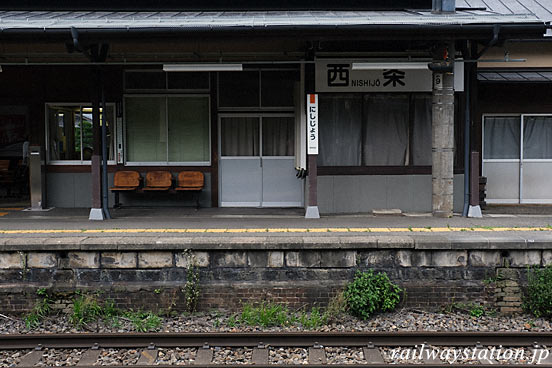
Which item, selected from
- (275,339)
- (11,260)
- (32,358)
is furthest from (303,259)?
(11,260)

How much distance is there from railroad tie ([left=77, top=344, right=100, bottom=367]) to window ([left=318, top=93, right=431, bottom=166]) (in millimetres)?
6453

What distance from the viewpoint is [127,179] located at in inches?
502

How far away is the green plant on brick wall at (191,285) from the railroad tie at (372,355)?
8.53 feet

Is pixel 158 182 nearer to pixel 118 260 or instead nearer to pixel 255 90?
pixel 255 90

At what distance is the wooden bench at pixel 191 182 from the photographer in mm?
12633

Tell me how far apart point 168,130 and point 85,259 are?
5739 millimetres

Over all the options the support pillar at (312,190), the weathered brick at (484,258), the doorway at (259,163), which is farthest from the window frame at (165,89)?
the weathered brick at (484,258)

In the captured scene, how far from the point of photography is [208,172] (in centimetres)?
1316

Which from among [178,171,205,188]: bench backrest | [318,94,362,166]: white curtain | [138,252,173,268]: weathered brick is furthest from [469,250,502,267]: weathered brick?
[178,171,205,188]: bench backrest

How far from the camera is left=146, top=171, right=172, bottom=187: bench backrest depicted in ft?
42.0

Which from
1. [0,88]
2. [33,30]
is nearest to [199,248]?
[33,30]

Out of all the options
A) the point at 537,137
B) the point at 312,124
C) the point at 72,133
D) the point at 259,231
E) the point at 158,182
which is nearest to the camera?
the point at 259,231

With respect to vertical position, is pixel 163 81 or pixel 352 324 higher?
pixel 163 81

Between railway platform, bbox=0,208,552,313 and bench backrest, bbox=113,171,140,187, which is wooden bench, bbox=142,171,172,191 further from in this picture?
railway platform, bbox=0,208,552,313
